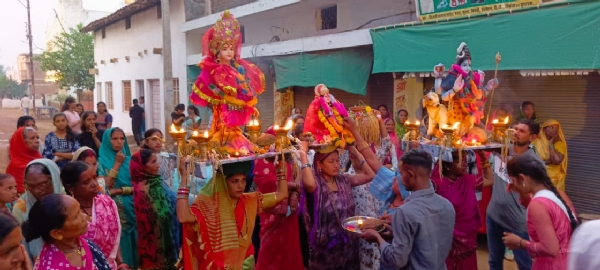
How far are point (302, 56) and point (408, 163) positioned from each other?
8.91 metres

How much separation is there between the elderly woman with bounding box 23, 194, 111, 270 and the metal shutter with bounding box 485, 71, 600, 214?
279 inches

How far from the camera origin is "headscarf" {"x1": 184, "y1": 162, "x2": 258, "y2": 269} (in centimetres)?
338

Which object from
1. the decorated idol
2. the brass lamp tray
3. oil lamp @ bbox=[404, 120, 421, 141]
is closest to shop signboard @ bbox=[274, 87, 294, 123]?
the decorated idol

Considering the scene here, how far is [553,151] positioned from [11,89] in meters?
71.5

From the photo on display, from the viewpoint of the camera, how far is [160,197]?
15.4ft

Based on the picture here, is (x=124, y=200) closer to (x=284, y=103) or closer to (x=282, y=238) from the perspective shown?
(x=282, y=238)

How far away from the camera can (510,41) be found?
6.96m

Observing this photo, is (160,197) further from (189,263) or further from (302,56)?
(302,56)

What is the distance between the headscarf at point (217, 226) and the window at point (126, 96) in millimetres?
21451

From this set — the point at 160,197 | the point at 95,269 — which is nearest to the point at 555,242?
the point at 95,269

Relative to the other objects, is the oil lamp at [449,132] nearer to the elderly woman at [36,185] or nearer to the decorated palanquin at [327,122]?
the decorated palanquin at [327,122]

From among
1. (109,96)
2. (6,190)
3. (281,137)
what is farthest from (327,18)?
(109,96)

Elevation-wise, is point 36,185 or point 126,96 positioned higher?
point 126,96

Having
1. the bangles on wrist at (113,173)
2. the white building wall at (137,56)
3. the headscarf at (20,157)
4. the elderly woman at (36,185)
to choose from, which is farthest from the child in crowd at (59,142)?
the white building wall at (137,56)
